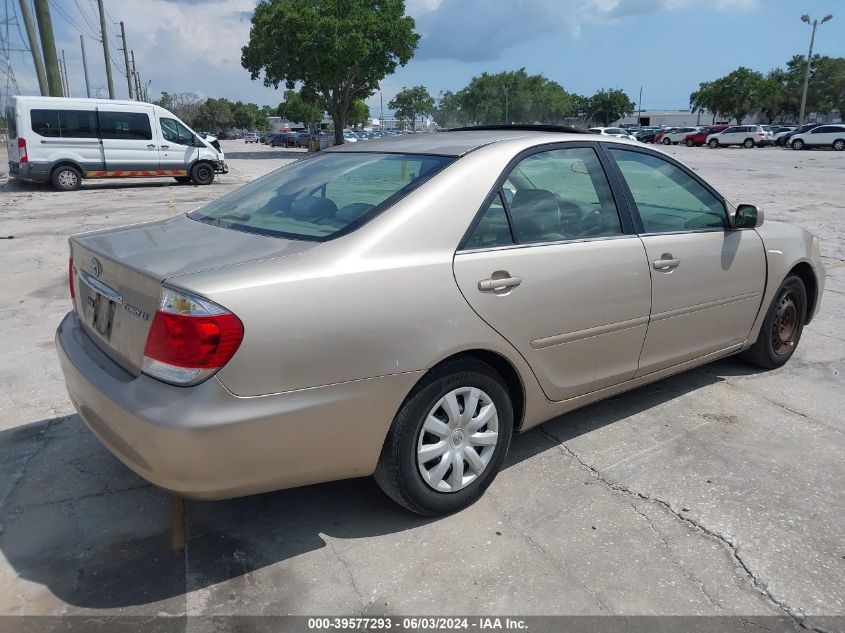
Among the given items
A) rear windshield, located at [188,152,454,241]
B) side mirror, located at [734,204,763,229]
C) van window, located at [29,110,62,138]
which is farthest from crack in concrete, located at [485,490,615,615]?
van window, located at [29,110,62,138]

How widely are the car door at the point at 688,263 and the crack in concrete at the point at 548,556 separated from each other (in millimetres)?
1160

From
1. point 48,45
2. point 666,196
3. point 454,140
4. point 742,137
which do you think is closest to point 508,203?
point 454,140

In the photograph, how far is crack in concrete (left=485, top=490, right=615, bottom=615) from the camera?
8.09 feet

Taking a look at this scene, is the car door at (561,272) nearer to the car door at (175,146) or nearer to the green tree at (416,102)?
the car door at (175,146)

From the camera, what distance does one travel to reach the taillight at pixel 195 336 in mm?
2277

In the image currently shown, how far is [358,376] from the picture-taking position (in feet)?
8.21

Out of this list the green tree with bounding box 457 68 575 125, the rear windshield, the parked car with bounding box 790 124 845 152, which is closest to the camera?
the rear windshield

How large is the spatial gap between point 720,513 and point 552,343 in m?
1.06

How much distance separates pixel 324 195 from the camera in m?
3.25

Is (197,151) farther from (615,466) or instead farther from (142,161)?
(615,466)

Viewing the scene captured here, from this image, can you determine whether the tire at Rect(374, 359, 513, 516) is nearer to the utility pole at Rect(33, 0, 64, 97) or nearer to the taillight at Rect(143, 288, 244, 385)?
the taillight at Rect(143, 288, 244, 385)

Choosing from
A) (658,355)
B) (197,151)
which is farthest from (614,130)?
(658,355)

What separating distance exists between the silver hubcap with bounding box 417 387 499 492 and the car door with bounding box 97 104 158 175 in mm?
18098

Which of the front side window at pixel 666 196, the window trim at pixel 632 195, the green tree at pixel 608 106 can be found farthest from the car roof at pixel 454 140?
the green tree at pixel 608 106
